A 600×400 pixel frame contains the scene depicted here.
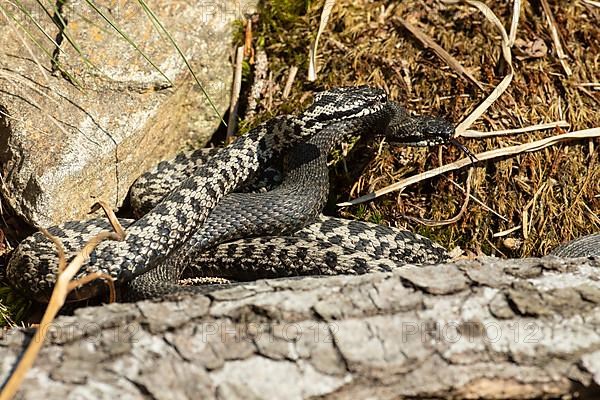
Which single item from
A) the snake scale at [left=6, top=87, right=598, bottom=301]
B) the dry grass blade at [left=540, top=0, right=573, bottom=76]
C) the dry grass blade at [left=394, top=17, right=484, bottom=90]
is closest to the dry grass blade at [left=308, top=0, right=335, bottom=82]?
the snake scale at [left=6, top=87, right=598, bottom=301]

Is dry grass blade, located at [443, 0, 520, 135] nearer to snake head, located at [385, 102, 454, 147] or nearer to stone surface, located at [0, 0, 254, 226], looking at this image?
snake head, located at [385, 102, 454, 147]

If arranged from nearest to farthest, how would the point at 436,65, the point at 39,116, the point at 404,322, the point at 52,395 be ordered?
the point at 52,395 → the point at 404,322 → the point at 39,116 → the point at 436,65

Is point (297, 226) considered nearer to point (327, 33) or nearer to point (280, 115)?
point (280, 115)

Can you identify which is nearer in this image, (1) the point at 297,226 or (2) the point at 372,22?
(1) the point at 297,226

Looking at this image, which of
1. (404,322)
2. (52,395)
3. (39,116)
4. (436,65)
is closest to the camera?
(52,395)

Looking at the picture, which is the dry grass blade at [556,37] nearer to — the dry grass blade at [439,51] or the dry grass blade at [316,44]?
the dry grass blade at [439,51]

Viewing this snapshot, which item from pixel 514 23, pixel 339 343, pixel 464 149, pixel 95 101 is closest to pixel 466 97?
pixel 464 149

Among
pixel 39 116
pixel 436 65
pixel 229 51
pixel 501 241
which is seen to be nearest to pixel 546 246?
pixel 501 241

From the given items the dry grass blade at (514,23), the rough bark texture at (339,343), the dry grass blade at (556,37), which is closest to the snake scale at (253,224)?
the dry grass blade at (514,23)
